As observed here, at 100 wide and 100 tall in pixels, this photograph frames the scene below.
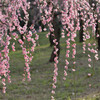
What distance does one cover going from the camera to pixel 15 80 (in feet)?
35.4

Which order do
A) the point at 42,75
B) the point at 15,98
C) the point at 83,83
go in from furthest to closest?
the point at 42,75 → the point at 83,83 → the point at 15,98

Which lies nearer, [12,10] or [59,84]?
[12,10]

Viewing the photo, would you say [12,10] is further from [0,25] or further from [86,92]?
[86,92]

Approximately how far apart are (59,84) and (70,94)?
1567 millimetres

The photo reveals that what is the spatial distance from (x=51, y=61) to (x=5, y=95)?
22.2ft

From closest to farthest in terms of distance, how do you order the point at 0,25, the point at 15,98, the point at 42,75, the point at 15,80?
1. the point at 0,25
2. the point at 15,98
3. the point at 15,80
4. the point at 42,75

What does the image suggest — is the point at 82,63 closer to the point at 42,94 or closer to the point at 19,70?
the point at 19,70

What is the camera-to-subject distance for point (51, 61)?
14758 mm

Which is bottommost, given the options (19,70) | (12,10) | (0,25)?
(19,70)

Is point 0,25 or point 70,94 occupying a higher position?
point 0,25

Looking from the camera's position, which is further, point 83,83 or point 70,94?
point 83,83

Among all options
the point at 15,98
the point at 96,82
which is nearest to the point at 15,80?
the point at 15,98

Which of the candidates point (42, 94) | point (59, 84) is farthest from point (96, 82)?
point (42, 94)

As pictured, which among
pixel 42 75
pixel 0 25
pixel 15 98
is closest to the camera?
pixel 0 25
